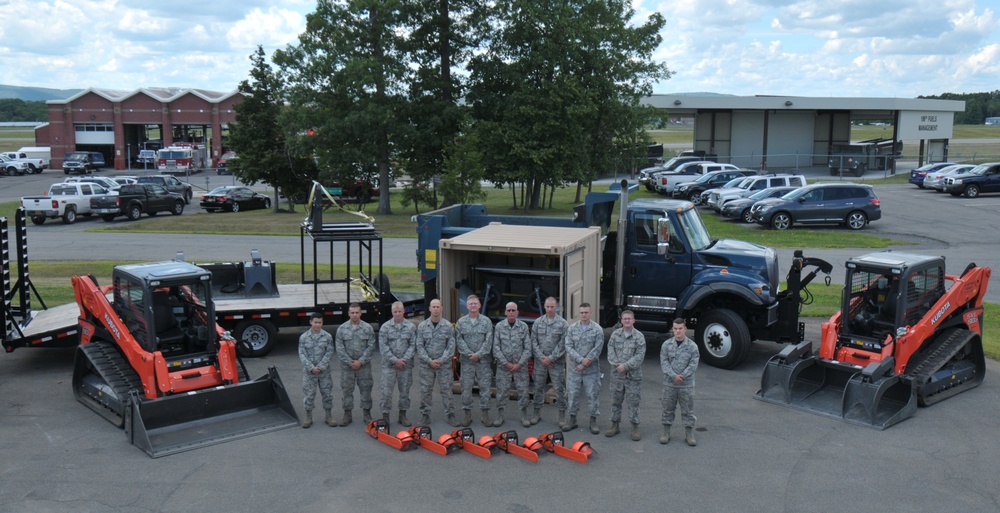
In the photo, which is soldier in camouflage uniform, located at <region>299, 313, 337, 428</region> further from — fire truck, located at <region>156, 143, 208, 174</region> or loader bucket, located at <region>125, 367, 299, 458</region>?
fire truck, located at <region>156, 143, 208, 174</region>

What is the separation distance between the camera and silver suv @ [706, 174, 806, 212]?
35.7 m

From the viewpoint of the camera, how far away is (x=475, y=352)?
1059 centimetres

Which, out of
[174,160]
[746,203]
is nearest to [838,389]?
[746,203]

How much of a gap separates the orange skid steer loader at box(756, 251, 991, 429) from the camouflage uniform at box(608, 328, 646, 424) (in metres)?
2.39

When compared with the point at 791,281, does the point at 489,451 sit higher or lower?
lower

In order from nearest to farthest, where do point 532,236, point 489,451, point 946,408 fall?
point 489,451
point 946,408
point 532,236

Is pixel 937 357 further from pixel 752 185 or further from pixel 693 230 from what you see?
pixel 752 185

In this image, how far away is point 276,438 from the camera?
1006 centimetres

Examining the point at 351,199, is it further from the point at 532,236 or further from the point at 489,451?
the point at 489,451

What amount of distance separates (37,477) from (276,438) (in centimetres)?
246

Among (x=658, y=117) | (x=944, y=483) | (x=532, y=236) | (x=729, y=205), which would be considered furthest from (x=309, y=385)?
(x=658, y=117)

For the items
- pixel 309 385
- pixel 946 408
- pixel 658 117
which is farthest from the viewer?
pixel 658 117

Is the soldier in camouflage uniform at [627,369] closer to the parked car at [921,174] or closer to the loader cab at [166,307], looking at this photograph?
the loader cab at [166,307]

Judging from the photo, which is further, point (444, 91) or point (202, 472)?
point (444, 91)
